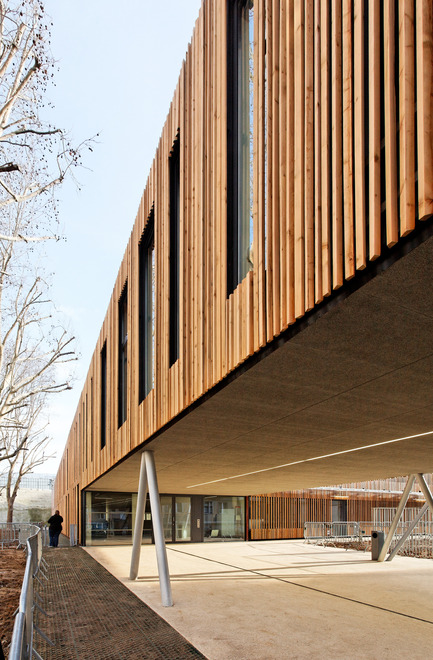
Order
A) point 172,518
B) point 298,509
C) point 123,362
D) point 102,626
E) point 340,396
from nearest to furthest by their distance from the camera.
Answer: point 340,396 < point 102,626 < point 123,362 < point 172,518 < point 298,509

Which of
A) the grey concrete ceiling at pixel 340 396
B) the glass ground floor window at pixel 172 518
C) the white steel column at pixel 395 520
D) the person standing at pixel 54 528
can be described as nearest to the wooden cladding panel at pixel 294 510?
the glass ground floor window at pixel 172 518

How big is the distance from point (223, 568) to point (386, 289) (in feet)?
40.9

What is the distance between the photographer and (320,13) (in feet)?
12.5

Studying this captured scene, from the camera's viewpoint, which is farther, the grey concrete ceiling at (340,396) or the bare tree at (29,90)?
the bare tree at (29,90)

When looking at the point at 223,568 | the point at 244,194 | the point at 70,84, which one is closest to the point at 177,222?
the point at 244,194

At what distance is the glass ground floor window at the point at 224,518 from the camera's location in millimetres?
24719

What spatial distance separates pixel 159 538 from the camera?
9.52 metres

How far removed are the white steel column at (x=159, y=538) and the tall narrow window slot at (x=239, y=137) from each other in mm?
5202

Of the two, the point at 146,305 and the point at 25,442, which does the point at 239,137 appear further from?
the point at 25,442

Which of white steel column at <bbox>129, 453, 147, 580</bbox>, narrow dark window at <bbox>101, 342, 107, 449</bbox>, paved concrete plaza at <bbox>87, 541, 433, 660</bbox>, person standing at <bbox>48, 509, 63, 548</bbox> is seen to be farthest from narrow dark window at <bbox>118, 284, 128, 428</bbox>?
person standing at <bbox>48, 509, 63, 548</bbox>

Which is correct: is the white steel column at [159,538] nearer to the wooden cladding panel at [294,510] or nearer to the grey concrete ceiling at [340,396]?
the grey concrete ceiling at [340,396]

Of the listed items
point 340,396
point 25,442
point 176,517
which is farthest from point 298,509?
point 340,396

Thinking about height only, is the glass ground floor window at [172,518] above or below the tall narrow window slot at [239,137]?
below

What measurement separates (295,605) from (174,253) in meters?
5.79
